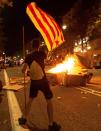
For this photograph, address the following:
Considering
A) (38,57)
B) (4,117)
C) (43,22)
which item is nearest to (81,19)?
(43,22)

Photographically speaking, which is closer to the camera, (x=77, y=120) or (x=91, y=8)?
(x=77, y=120)

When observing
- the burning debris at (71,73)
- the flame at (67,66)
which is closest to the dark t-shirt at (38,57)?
the burning debris at (71,73)

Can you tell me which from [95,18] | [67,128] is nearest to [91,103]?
[67,128]

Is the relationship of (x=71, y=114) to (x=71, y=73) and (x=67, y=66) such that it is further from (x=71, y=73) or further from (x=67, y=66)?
(x=67, y=66)

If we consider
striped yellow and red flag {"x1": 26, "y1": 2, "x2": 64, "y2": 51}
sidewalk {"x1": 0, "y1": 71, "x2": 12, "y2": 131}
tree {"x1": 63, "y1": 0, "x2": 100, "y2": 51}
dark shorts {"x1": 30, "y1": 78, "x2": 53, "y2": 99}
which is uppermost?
tree {"x1": 63, "y1": 0, "x2": 100, "y2": 51}

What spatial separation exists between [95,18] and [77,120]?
68423 mm

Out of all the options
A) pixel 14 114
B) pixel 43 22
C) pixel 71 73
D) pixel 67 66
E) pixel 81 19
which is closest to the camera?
pixel 14 114

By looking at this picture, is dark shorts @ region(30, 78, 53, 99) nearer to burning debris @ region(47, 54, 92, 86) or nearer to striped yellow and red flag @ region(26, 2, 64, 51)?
striped yellow and red flag @ region(26, 2, 64, 51)

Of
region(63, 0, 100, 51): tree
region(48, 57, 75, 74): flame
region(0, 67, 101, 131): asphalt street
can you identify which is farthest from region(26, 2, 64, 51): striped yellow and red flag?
region(63, 0, 100, 51): tree

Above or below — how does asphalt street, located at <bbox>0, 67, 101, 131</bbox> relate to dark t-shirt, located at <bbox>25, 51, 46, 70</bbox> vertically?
below

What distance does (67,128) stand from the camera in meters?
7.72

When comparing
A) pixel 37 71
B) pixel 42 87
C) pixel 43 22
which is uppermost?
pixel 43 22

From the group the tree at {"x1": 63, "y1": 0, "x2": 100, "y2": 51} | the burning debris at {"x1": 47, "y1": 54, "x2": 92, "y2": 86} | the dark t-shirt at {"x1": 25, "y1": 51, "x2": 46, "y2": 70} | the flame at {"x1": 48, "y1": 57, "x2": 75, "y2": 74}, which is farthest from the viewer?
the tree at {"x1": 63, "y1": 0, "x2": 100, "y2": 51}

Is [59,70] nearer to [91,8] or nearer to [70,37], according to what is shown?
[91,8]
